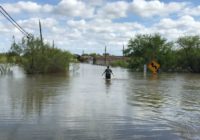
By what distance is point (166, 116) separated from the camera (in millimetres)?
13094

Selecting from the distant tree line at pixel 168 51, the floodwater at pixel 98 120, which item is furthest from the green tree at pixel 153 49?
the floodwater at pixel 98 120

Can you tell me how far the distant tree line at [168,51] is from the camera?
72188 mm

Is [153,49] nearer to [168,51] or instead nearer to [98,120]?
[168,51]

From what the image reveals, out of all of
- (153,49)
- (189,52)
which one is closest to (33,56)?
(153,49)

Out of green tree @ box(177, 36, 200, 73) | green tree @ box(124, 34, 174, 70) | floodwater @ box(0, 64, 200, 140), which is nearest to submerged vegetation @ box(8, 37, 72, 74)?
green tree @ box(124, 34, 174, 70)

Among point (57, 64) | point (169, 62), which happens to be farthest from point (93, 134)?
point (169, 62)

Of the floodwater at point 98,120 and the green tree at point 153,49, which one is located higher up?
the green tree at point 153,49

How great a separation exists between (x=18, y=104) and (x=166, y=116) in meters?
5.81

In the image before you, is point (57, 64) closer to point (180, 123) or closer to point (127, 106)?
point (127, 106)

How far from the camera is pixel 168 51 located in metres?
73.2

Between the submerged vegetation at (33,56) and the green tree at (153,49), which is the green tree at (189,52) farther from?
the submerged vegetation at (33,56)

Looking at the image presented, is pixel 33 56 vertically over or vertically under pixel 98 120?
over

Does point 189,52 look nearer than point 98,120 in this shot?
No

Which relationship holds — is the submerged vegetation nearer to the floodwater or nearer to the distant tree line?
the distant tree line
